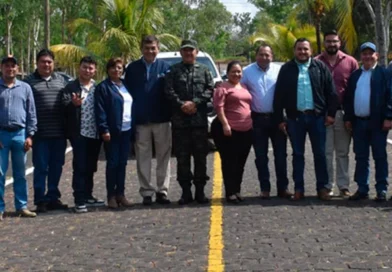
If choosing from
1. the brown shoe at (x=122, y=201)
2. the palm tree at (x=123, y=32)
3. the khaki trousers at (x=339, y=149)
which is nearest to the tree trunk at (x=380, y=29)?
the palm tree at (x=123, y=32)

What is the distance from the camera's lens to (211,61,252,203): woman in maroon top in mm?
10148

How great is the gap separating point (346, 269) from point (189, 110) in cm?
362

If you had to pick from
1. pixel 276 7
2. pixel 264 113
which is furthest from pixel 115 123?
pixel 276 7

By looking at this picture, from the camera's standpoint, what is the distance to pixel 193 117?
10.2m

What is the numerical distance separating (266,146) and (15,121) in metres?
3.19

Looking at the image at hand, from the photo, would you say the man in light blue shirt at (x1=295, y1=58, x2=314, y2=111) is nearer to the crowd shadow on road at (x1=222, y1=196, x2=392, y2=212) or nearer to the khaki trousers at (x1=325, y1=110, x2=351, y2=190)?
the khaki trousers at (x1=325, y1=110, x2=351, y2=190)

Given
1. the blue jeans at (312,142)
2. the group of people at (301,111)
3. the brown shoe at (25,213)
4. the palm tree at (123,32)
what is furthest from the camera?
the palm tree at (123,32)

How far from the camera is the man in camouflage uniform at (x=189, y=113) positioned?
33.1 ft

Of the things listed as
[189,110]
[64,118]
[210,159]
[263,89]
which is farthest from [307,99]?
[210,159]

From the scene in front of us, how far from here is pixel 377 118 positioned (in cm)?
1016

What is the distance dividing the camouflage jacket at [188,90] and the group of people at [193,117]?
0.01m

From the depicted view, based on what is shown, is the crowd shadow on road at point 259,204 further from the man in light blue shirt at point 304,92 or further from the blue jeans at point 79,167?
the man in light blue shirt at point 304,92

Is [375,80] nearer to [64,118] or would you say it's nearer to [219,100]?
[219,100]

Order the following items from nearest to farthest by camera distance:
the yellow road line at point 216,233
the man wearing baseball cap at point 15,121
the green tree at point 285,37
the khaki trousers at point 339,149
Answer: the yellow road line at point 216,233 < the man wearing baseball cap at point 15,121 < the khaki trousers at point 339,149 < the green tree at point 285,37
